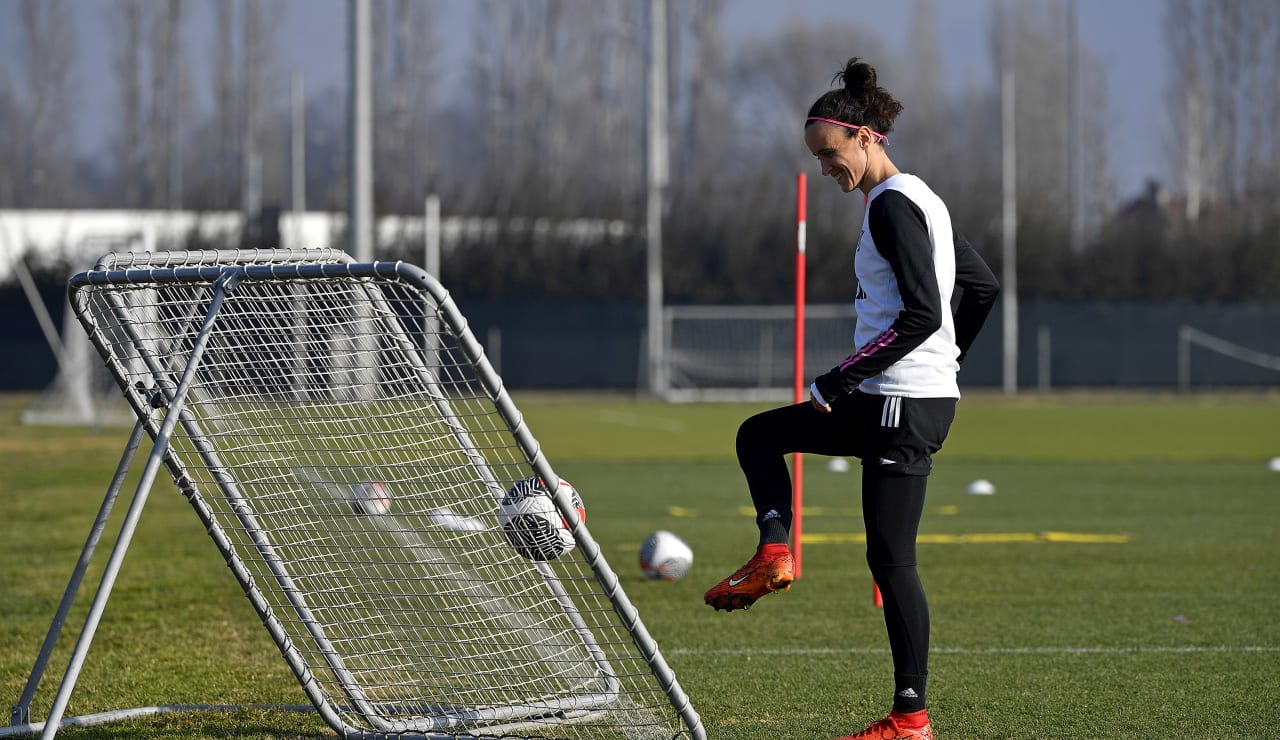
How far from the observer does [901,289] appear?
4.42 m

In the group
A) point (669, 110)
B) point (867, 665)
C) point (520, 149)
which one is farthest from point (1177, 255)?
point (867, 665)

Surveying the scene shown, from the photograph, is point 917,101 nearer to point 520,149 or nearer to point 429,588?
point 520,149

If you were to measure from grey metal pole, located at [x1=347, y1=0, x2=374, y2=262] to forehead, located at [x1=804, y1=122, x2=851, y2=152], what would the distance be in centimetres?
1525

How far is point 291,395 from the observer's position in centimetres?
487

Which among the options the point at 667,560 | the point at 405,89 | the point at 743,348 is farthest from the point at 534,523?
the point at 405,89

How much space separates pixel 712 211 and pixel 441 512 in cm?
3510

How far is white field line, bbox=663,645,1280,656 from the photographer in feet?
21.6

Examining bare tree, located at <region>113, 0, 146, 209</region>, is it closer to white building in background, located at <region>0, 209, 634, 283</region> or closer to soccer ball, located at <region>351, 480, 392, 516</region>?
white building in background, located at <region>0, 209, 634, 283</region>

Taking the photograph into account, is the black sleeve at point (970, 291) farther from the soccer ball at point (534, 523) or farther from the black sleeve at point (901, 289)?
the soccer ball at point (534, 523)

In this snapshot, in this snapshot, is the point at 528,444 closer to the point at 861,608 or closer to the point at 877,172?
the point at 877,172

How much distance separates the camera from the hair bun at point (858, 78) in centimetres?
459

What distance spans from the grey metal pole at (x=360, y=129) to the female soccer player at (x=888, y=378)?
15288mm

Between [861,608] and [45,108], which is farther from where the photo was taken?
[45,108]

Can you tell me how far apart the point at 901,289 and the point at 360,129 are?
16.4 metres
